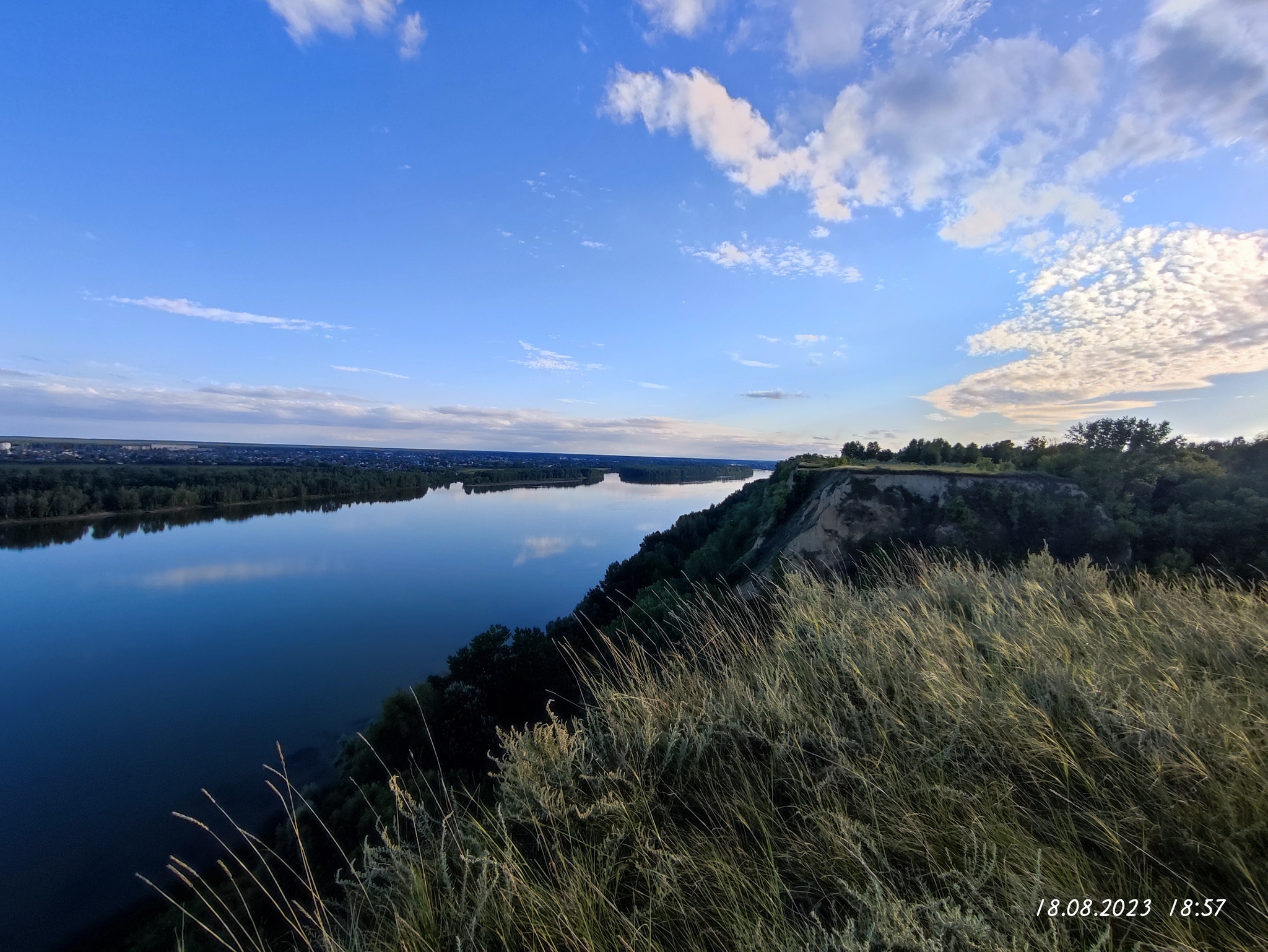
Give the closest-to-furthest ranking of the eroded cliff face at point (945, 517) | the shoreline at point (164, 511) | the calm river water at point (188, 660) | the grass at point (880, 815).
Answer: the grass at point (880, 815) → the calm river water at point (188, 660) → the eroded cliff face at point (945, 517) → the shoreline at point (164, 511)

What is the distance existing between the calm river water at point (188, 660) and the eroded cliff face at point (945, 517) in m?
14.0

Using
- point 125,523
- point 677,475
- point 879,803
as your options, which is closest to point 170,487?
point 125,523

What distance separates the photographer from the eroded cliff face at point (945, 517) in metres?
13.4

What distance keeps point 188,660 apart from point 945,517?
26.3 m

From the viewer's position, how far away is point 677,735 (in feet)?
10.2

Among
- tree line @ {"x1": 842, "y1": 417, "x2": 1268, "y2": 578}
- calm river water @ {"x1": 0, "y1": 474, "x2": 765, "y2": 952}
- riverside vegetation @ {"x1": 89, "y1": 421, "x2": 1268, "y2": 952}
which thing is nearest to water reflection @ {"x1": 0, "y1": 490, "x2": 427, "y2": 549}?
calm river water @ {"x1": 0, "y1": 474, "x2": 765, "y2": 952}

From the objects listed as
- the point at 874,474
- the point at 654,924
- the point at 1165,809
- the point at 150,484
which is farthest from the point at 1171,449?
the point at 150,484

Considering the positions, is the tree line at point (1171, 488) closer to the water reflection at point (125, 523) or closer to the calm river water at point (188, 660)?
the calm river water at point (188, 660)

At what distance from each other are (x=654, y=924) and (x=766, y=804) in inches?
32.7

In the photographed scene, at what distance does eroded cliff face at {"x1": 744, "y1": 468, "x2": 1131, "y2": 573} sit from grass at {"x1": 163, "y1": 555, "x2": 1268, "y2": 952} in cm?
1075

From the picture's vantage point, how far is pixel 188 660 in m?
18.6

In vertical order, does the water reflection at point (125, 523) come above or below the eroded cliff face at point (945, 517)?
below

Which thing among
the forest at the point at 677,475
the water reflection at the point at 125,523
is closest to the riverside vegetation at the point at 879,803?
the water reflection at the point at 125,523

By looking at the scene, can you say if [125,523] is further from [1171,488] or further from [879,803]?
[1171,488]
